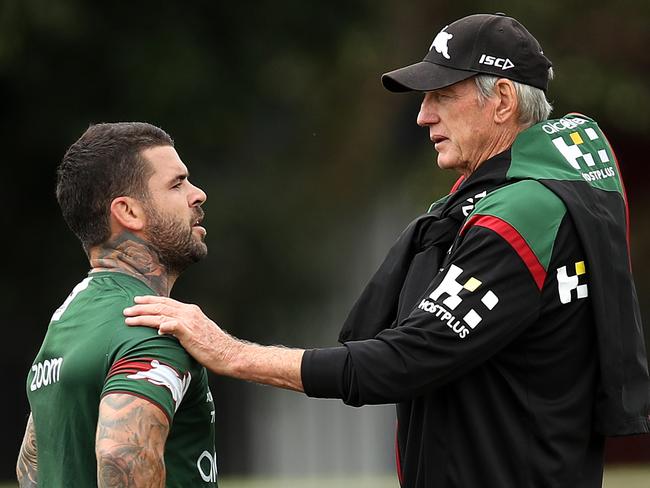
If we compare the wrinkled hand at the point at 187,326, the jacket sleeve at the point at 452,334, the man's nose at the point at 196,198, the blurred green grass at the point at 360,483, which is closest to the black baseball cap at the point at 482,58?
the jacket sleeve at the point at 452,334

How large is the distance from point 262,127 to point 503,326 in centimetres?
1198

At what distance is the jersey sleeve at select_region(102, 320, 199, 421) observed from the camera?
3.47 m

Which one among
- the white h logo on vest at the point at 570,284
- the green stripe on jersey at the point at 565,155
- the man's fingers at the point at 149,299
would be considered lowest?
the man's fingers at the point at 149,299

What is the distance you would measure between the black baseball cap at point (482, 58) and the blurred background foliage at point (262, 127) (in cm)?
807

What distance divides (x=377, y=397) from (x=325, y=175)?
12.6 m

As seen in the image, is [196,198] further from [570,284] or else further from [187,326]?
[570,284]

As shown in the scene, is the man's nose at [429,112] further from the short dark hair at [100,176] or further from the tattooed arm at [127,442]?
the tattooed arm at [127,442]

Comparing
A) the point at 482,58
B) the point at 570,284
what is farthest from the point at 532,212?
the point at 482,58

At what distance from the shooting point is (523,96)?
4.17 meters

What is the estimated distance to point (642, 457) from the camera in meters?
15.8

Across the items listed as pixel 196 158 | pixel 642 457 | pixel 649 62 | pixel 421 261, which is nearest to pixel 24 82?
pixel 196 158

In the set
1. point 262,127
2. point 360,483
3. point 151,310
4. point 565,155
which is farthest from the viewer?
point 262,127

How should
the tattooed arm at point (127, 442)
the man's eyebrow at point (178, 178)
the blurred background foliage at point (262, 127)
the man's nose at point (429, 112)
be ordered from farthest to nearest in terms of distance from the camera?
the blurred background foliage at point (262, 127), the man's nose at point (429, 112), the man's eyebrow at point (178, 178), the tattooed arm at point (127, 442)

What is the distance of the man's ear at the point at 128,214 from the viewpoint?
3881 mm
